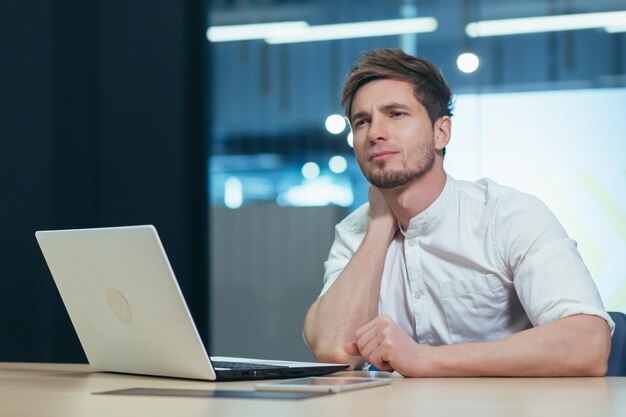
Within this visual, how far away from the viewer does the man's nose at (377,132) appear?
2225 millimetres

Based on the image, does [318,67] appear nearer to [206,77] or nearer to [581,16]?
[206,77]

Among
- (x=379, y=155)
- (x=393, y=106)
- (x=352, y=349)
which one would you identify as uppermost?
(x=393, y=106)

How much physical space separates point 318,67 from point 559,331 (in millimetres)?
2982

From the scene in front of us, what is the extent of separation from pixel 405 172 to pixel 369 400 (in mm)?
1066

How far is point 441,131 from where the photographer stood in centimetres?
237

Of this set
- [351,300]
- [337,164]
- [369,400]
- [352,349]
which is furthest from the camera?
[337,164]

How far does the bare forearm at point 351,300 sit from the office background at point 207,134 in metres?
2.07

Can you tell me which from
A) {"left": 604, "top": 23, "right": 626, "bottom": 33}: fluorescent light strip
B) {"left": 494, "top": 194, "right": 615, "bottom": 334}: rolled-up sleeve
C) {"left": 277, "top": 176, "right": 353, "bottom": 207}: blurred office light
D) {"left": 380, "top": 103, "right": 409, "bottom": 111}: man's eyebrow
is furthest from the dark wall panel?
{"left": 494, "top": 194, "right": 615, "bottom": 334}: rolled-up sleeve

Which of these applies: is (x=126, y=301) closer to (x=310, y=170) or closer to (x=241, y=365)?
(x=241, y=365)

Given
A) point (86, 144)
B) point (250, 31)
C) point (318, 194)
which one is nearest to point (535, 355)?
point (318, 194)

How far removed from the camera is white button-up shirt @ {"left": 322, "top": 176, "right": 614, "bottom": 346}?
6.65ft

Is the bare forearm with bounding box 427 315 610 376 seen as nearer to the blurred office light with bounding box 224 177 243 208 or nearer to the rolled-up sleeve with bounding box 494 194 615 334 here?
the rolled-up sleeve with bounding box 494 194 615 334

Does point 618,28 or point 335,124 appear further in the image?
point 335,124

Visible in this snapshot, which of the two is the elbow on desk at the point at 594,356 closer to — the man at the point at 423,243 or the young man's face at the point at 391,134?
the man at the point at 423,243
